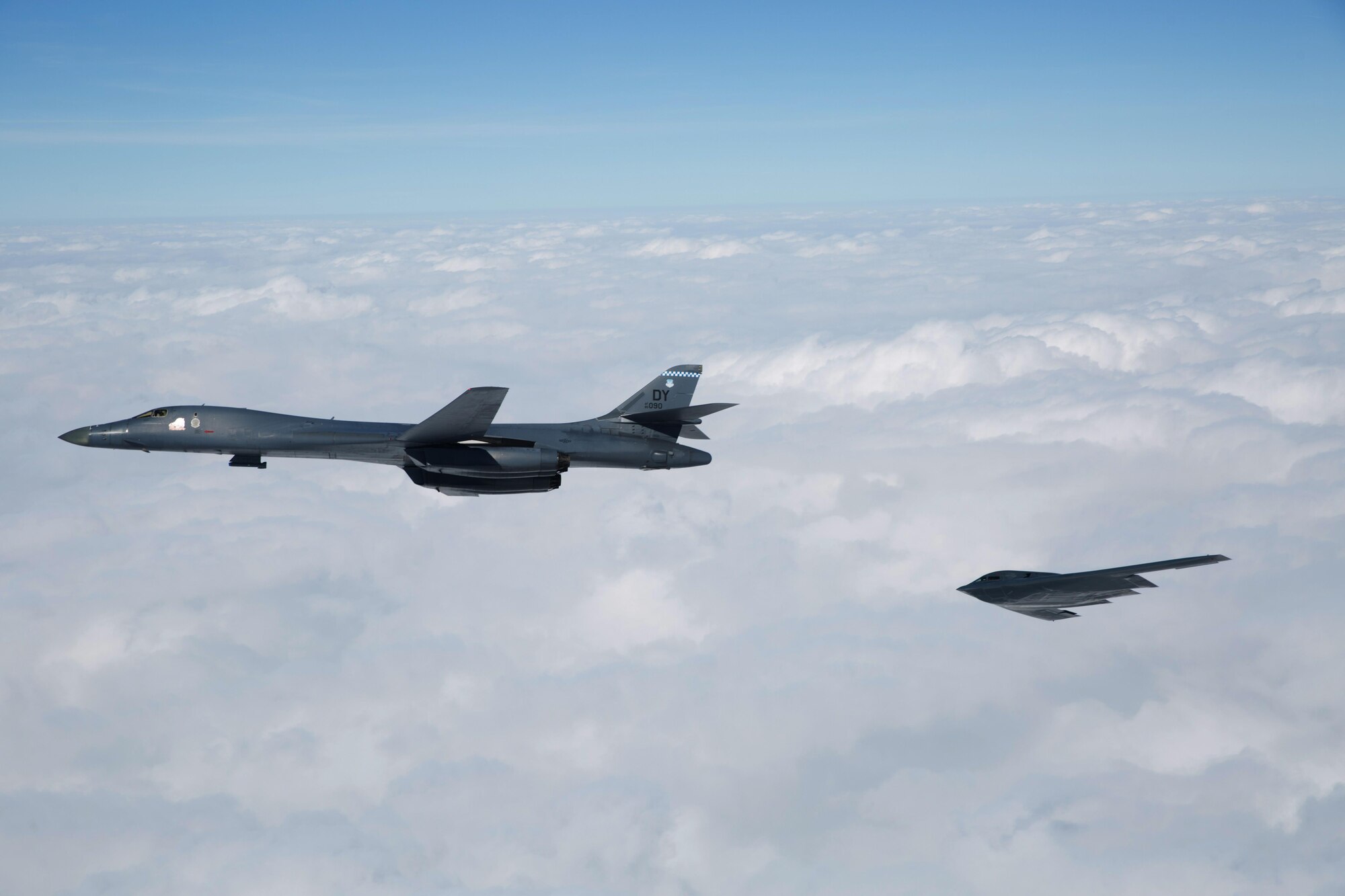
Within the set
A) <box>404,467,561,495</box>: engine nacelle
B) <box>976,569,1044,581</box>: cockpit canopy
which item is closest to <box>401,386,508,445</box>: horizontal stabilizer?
<box>404,467,561,495</box>: engine nacelle

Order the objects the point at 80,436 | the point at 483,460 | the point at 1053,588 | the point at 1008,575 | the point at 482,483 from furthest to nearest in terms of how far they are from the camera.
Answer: the point at 482,483, the point at 80,436, the point at 1008,575, the point at 483,460, the point at 1053,588

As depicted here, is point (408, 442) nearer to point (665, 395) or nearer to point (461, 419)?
point (461, 419)

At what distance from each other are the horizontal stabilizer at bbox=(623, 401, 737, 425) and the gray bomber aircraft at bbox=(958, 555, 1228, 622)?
14.2 m

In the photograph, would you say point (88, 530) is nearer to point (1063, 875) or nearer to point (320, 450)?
point (320, 450)

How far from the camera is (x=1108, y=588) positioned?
3316 cm

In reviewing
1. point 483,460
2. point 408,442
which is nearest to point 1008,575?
point 483,460

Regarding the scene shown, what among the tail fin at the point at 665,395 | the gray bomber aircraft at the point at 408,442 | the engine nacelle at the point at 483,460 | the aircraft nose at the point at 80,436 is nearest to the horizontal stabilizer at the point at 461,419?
the gray bomber aircraft at the point at 408,442

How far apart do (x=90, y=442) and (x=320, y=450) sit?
10.2 m

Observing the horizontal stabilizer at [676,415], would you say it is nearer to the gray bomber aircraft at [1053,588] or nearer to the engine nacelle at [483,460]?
the engine nacelle at [483,460]

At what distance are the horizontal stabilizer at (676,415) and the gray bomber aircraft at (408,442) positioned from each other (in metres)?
0.07

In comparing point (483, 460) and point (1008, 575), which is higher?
point (483, 460)

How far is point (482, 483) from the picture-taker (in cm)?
3706

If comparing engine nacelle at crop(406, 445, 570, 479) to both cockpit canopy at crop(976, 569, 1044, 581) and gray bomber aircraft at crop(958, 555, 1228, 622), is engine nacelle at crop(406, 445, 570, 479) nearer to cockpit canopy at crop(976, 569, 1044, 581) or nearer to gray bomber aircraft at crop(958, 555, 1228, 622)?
gray bomber aircraft at crop(958, 555, 1228, 622)

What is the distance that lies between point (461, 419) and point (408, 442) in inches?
143
